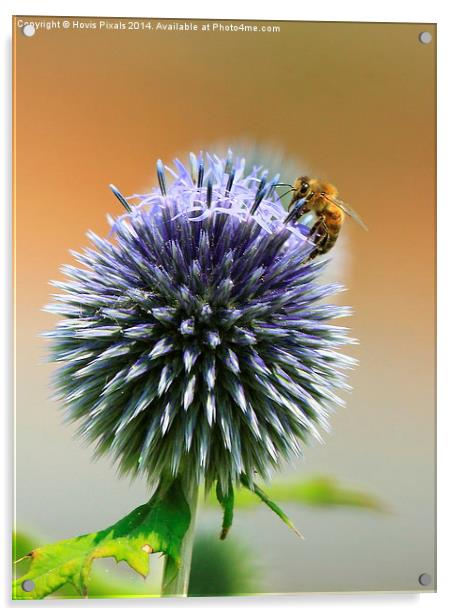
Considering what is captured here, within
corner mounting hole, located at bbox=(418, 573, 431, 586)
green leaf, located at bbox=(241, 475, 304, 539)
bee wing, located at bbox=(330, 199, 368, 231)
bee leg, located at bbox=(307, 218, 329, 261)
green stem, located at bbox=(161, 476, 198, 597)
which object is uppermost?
bee wing, located at bbox=(330, 199, 368, 231)

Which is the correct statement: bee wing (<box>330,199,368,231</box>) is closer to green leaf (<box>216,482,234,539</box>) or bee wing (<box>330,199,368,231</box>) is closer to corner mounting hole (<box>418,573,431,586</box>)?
green leaf (<box>216,482,234,539</box>)

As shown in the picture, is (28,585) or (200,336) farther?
(28,585)

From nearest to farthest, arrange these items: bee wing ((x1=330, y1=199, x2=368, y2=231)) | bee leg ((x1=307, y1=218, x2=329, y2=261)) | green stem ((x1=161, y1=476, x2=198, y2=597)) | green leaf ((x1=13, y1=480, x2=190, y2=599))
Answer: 1. green leaf ((x1=13, y1=480, x2=190, y2=599))
2. green stem ((x1=161, y1=476, x2=198, y2=597))
3. bee leg ((x1=307, y1=218, x2=329, y2=261))
4. bee wing ((x1=330, y1=199, x2=368, y2=231))

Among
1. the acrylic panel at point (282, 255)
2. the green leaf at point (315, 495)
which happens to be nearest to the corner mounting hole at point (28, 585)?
the acrylic panel at point (282, 255)

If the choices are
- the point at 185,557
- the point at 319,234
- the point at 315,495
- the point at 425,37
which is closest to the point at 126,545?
the point at 185,557

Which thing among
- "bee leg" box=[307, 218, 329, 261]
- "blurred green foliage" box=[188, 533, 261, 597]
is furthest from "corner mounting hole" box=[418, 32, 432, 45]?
"blurred green foliage" box=[188, 533, 261, 597]

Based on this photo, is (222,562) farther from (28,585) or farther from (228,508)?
(28,585)
